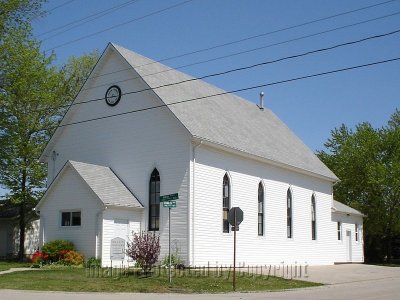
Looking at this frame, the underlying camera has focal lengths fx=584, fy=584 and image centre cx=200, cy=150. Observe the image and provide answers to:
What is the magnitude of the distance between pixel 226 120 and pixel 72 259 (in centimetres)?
1229

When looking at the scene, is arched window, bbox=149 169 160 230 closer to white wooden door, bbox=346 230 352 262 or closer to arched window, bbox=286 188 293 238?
arched window, bbox=286 188 293 238

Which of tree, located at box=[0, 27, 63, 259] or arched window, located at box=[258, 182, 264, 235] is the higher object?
tree, located at box=[0, 27, 63, 259]

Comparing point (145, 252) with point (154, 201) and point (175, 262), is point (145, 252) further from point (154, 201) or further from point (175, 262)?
point (154, 201)

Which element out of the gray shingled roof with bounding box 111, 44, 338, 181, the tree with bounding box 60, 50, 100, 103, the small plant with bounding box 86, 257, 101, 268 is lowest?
the small plant with bounding box 86, 257, 101, 268

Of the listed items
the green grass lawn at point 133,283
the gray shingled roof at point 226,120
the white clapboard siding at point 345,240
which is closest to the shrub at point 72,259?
the green grass lawn at point 133,283

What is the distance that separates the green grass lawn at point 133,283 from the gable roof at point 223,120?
316 inches

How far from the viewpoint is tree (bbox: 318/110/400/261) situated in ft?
165

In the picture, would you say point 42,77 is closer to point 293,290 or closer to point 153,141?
point 153,141

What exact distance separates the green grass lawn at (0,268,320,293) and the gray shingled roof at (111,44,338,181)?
814 centimetres

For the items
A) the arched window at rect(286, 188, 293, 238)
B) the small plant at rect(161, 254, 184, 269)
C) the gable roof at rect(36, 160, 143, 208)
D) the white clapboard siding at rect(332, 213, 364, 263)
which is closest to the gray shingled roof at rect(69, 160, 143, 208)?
the gable roof at rect(36, 160, 143, 208)

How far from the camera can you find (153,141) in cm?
2983

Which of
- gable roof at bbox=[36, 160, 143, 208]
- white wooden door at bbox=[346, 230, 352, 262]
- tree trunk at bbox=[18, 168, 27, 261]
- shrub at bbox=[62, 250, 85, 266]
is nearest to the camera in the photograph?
shrub at bbox=[62, 250, 85, 266]

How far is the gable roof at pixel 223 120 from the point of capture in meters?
30.0

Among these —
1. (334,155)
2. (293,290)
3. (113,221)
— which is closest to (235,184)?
(113,221)
